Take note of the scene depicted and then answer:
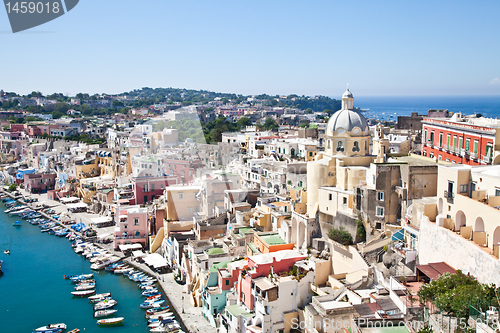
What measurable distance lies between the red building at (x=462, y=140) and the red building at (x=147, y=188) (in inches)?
482

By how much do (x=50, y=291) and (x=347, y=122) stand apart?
12108mm

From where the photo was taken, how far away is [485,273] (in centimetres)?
803

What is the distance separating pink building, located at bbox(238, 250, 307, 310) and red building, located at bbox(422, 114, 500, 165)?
17.8 feet

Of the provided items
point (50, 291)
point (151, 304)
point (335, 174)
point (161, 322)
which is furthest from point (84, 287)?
point (335, 174)

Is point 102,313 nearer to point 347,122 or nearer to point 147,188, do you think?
point 147,188

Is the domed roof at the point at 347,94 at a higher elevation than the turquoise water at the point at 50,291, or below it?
higher

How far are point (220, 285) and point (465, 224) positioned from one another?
695 cm

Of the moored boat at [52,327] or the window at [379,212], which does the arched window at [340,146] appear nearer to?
the window at [379,212]

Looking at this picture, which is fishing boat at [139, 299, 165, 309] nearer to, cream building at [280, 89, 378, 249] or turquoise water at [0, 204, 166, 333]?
turquoise water at [0, 204, 166, 333]

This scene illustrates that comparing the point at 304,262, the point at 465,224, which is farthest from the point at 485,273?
the point at 304,262

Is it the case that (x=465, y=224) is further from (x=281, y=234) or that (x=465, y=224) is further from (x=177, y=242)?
(x=177, y=242)

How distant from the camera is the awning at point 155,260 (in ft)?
57.0

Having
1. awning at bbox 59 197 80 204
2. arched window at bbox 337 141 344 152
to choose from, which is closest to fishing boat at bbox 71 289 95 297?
arched window at bbox 337 141 344 152

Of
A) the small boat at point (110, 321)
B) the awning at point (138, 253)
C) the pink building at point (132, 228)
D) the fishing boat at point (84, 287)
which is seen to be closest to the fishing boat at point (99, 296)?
the fishing boat at point (84, 287)
